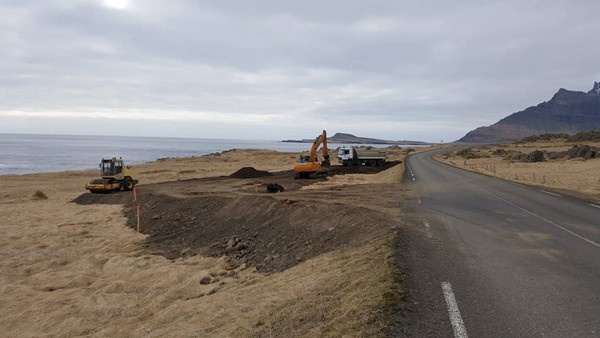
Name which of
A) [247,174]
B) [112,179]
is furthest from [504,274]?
[247,174]

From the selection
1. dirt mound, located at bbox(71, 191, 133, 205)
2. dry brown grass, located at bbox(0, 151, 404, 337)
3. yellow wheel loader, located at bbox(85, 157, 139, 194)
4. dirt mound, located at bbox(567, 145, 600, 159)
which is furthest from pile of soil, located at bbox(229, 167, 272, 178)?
dirt mound, located at bbox(567, 145, 600, 159)

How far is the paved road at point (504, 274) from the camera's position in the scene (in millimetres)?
5895

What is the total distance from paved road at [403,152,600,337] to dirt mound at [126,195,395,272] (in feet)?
7.75

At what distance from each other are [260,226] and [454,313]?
446 inches

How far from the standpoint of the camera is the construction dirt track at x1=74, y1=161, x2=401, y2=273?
13016mm

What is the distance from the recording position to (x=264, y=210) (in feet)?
60.3

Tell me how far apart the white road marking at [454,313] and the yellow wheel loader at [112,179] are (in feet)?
94.6

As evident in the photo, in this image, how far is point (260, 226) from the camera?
16.8 metres

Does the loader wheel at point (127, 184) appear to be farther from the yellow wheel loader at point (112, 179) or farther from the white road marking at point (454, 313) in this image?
the white road marking at point (454, 313)

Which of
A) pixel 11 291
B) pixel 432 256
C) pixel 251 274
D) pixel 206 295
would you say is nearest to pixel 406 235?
pixel 432 256

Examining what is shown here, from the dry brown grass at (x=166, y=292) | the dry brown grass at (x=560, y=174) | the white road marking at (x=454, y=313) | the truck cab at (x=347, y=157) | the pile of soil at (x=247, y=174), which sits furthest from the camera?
the truck cab at (x=347, y=157)

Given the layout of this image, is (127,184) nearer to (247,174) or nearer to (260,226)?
(247,174)

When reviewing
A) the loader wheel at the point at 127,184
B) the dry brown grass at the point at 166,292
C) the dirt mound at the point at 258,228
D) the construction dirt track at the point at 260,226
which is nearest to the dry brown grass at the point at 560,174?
the construction dirt track at the point at 260,226

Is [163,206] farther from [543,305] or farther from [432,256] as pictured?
[543,305]
